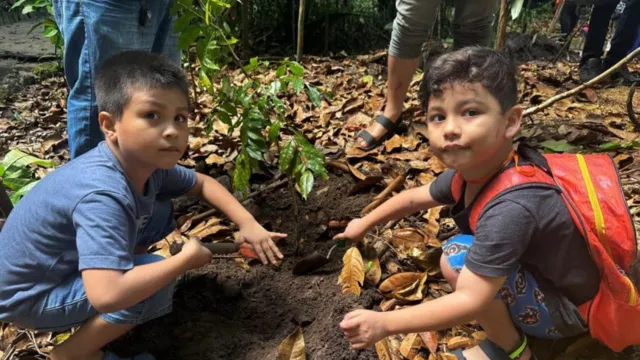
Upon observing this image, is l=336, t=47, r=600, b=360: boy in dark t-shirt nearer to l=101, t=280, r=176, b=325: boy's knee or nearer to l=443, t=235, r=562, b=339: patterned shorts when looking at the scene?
l=443, t=235, r=562, b=339: patterned shorts

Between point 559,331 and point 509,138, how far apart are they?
621mm

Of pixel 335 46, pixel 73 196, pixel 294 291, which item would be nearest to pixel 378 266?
pixel 294 291

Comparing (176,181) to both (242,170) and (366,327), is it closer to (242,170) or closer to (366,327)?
(242,170)

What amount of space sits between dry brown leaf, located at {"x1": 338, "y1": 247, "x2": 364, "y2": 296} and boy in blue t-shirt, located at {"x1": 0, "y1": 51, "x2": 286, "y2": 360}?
59 centimetres

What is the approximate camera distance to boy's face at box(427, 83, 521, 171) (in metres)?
1.46

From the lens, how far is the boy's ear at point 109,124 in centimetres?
164

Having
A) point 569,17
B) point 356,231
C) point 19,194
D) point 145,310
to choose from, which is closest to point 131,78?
point 145,310

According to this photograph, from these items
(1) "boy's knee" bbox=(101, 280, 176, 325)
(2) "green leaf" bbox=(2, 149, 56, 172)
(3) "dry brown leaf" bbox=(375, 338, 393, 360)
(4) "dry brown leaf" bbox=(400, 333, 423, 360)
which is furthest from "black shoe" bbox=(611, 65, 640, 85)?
(2) "green leaf" bbox=(2, 149, 56, 172)

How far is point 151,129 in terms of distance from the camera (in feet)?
5.23

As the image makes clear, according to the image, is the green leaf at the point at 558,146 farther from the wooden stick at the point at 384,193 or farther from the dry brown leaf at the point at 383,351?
the dry brown leaf at the point at 383,351

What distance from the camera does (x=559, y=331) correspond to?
1.60 m

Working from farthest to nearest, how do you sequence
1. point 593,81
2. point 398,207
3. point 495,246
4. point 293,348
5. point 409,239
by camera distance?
1. point 593,81
2. point 409,239
3. point 398,207
4. point 293,348
5. point 495,246

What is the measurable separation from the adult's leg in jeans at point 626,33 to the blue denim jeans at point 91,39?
3855 mm

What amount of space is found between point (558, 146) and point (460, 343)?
1.45 m
